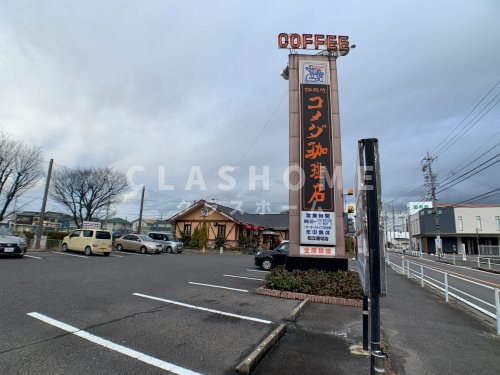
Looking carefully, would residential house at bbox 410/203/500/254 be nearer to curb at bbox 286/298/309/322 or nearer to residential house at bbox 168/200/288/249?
residential house at bbox 168/200/288/249

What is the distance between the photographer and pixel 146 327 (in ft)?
16.4

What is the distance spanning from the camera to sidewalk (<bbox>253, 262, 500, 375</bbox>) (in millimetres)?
3898

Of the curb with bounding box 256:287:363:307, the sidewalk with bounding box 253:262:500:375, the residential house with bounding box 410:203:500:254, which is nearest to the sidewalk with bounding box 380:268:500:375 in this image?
the sidewalk with bounding box 253:262:500:375

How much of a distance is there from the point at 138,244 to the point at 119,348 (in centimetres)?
2158

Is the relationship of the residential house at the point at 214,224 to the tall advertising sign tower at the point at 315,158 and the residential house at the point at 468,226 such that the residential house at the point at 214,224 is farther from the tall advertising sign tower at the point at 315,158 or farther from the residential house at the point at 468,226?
the residential house at the point at 468,226

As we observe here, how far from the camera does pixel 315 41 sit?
1092 cm

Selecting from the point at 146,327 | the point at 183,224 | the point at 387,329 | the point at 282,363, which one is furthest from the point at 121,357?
the point at 183,224

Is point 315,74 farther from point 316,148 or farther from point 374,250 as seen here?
point 374,250

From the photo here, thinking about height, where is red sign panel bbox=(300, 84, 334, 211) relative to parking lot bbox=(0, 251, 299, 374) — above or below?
above

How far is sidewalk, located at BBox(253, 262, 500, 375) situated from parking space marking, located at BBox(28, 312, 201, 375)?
997 millimetres

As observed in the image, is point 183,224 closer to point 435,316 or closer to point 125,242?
point 125,242

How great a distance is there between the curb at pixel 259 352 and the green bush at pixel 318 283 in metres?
2.88

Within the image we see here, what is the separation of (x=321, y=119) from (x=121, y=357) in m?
8.82

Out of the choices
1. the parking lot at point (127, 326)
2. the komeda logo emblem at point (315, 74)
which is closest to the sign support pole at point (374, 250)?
the parking lot at point (127, 326)
